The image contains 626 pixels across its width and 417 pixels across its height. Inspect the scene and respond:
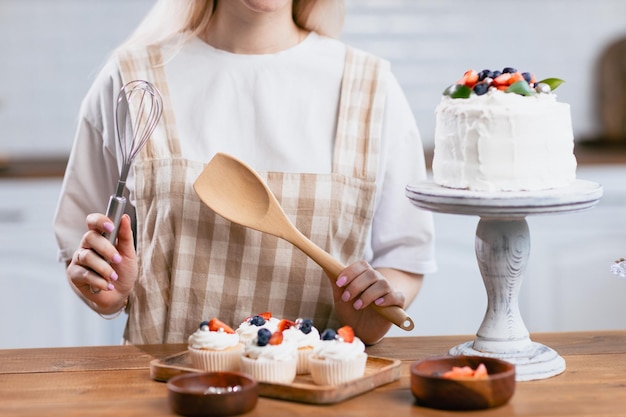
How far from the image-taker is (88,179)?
Result: 151 cm

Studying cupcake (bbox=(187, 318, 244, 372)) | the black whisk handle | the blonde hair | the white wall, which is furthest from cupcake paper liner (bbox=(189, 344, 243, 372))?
the white wall

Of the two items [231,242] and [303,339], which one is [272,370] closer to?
[303,339]

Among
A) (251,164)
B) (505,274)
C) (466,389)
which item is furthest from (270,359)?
(251,164)

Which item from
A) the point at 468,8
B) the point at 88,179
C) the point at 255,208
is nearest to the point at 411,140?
the point at 255,208

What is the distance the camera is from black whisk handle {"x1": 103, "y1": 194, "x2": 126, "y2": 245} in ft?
3.86

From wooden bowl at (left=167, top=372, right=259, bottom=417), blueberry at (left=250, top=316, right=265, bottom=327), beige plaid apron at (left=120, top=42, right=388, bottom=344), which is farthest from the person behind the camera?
beige plaid apron at (left=120, top=42, right=388, bottom=344)

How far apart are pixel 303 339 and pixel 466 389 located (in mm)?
226

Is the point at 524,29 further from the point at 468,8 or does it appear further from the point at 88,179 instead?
the point at 88,179

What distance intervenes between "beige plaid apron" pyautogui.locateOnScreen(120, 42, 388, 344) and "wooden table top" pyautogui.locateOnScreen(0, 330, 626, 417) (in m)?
0.13

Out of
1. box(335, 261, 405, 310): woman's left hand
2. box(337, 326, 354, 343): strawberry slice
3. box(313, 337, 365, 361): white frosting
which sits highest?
box(335, 261, 405, 310): woman's left hand

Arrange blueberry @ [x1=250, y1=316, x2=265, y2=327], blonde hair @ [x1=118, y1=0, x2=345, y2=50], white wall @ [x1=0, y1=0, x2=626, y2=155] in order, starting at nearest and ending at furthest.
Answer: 1. blueberry @ [x1=250, y1=316, x2=265, y2=327]
2. blonde hair @ [x1=118, y1=0, x2=345, y2=50]
3. white wall @ [x1=0, y1=0, x2=626, y2=155]

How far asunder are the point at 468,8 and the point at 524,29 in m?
0.20

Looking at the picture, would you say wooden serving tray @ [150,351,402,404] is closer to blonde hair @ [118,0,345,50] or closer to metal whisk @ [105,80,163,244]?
metal whisk @ [105,80,163,244]

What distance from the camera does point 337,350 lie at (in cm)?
105
